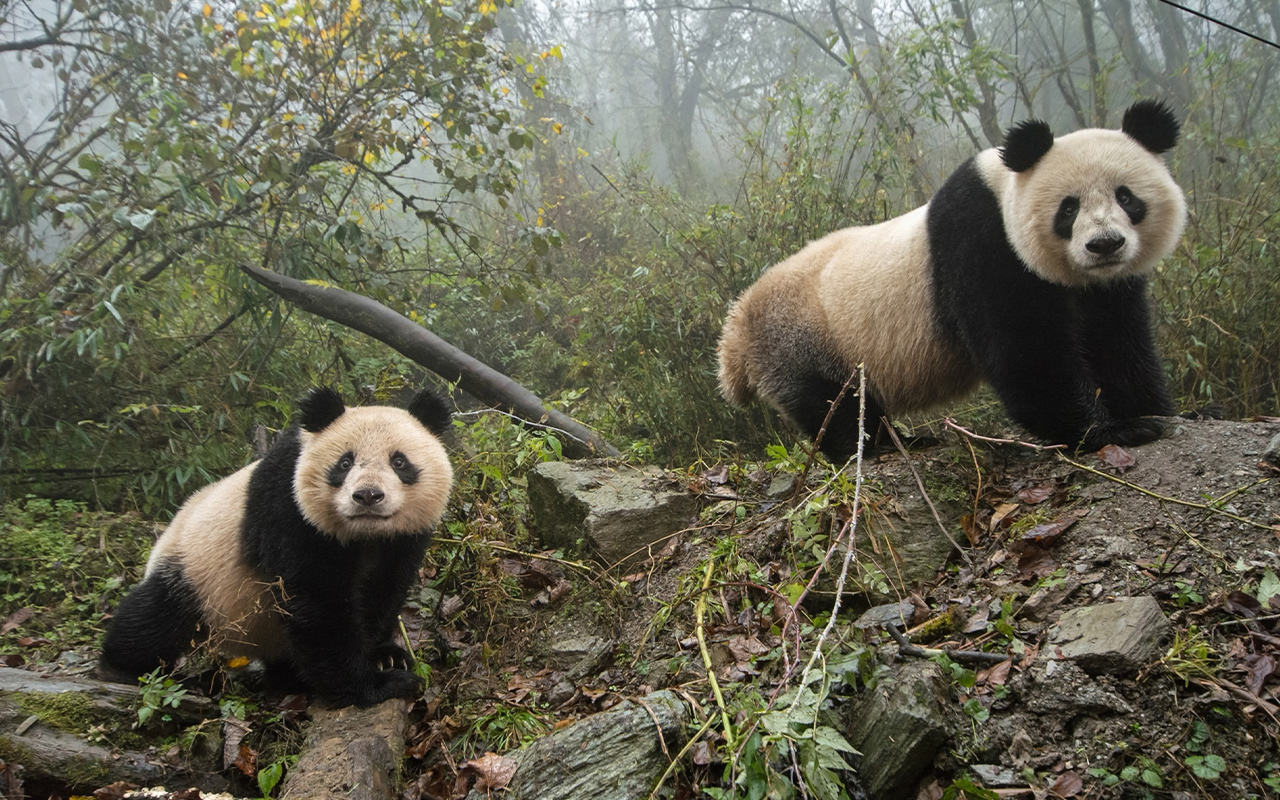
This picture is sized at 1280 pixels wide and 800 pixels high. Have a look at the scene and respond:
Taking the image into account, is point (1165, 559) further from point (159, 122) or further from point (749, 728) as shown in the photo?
point (159, 122)

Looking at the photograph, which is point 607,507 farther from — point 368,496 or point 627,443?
point 627,443

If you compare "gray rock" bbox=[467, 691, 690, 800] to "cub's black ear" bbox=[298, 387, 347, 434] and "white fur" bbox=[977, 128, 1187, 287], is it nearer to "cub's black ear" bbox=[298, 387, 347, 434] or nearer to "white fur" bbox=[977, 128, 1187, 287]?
"cub's black ear" bbox=[298, 387, 347, 434]

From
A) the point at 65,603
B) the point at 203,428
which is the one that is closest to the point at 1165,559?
the point at 65,603

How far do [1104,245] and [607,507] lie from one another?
283 cm

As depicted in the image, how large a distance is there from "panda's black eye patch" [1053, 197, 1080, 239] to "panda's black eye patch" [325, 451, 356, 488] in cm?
351

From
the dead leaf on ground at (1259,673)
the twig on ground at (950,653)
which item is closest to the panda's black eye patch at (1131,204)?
the dead leaf on ground at (1259,673)

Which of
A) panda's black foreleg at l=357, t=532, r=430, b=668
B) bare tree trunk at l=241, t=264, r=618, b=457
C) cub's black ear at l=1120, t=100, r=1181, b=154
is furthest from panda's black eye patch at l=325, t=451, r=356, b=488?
cub's black ear at l=1120, t=100, r=1181, b=154

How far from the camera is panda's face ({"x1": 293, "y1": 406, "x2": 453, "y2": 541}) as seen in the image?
3262mm

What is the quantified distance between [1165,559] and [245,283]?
6.35 metres

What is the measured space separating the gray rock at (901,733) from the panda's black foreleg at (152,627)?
3126 mm

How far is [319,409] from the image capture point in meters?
3.53

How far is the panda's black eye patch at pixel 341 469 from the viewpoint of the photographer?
3.33 metres

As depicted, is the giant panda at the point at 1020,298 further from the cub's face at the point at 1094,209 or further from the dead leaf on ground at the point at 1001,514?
the dead leaf on ground at the point at 1001,514

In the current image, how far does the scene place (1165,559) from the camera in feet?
9.09
